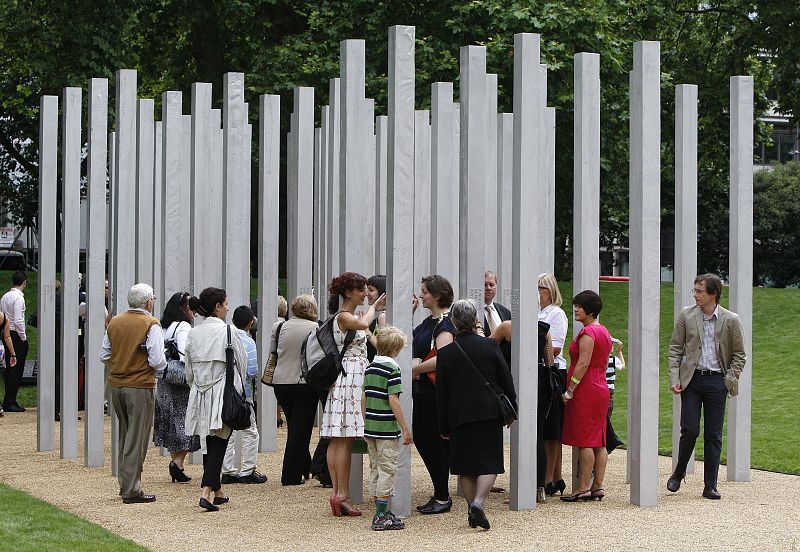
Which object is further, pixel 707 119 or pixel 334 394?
pixel 707 119

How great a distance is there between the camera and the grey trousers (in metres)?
10.9

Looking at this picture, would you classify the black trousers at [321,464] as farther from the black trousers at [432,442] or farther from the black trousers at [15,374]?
the black trousers at [15,374]

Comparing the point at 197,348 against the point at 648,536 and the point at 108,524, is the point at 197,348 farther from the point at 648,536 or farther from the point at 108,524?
the point at 648,536

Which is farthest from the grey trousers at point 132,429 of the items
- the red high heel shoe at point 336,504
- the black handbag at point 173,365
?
the red high heel shoe at point 336,504

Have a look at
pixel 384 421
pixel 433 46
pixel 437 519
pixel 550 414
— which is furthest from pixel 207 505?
pixel 433 46

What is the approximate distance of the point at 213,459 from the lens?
10.5m

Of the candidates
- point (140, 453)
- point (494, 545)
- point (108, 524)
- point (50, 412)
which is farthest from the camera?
point (50, 412)

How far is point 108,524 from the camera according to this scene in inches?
388

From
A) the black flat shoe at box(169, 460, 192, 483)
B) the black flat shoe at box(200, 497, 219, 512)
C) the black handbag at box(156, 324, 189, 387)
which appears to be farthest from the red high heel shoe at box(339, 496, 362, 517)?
the black flat shoe at box(169, 460, 192, 483)

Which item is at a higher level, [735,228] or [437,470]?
[735,228]

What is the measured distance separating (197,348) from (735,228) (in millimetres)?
5240

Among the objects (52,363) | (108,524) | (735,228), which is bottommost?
(108,524)

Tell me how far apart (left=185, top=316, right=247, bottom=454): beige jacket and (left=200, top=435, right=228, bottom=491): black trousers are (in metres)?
0.05

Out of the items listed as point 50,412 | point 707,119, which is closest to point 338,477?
point 50,412
